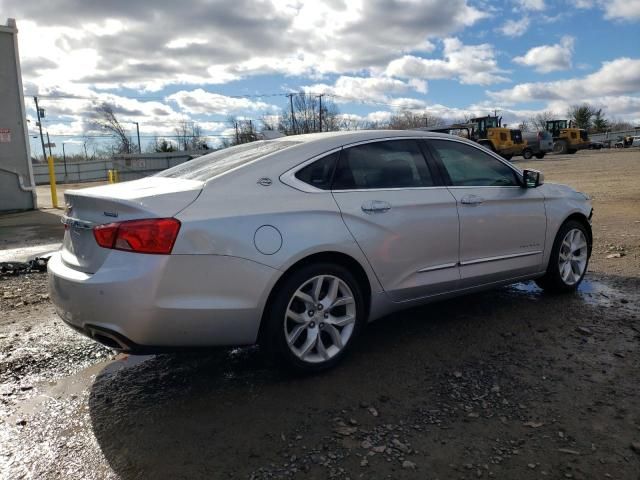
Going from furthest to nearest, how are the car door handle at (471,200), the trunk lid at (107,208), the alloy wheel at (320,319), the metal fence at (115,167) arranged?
1. the metal fence at (115,167)
2. the car door handle at (471,200)
3. the alloy wheel at (320,319)
4. the trunk lid at (107,208)

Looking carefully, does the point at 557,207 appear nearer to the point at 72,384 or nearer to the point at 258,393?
the point at 258,393

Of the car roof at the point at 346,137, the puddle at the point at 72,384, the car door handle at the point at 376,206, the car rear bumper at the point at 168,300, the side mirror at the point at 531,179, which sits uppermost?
the car roof at the point at 346,137

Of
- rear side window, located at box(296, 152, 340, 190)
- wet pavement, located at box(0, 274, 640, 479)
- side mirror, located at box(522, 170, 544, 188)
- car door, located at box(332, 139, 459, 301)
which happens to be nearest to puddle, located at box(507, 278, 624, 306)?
wet pavement, located at box(0, 274, 640, 479)

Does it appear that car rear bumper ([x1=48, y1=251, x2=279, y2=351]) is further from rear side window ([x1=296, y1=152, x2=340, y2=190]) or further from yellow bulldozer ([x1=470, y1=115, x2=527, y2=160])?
yellow bulldozer ([x1=470, y1=115, x2=527, y2=160])

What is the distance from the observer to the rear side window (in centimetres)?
356

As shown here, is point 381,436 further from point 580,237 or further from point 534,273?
point 580,237

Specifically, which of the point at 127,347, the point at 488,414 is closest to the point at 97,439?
the point at 127,347

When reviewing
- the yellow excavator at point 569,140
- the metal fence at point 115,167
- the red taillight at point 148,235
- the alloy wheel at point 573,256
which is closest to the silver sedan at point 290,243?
the red taillight at point 148,235

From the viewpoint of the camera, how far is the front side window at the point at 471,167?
4.35 m

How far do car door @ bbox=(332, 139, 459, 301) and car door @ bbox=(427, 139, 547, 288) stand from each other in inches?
6.4

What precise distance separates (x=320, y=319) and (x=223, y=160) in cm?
137

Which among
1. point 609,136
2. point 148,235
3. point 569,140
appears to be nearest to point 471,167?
point 148,235

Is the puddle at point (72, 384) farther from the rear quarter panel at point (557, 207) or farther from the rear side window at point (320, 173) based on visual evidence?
the rear quarter panel at point (557, 207)

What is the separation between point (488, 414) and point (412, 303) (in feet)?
Answer: 3.81
